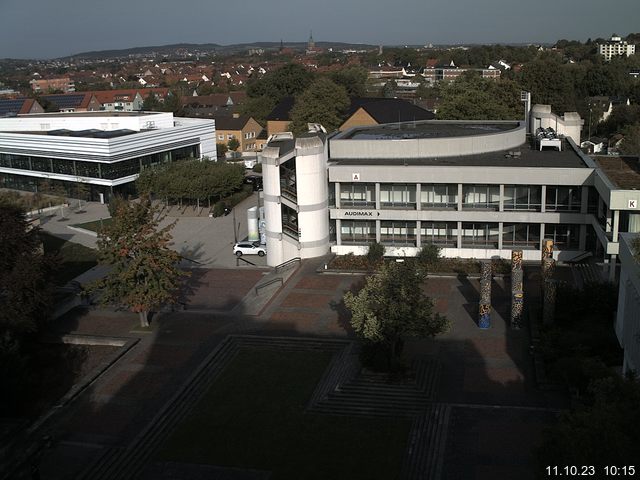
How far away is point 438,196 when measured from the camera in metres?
39.1

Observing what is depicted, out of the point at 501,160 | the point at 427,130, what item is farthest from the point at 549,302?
the point at 427,130

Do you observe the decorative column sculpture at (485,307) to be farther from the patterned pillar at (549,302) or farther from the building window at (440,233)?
the building window at (440,233)

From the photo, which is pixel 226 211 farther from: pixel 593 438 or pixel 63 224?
pixel 593 438

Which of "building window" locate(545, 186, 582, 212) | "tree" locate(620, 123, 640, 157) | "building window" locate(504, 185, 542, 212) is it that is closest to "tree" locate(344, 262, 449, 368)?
"building window" locate(504, 185, 542, 212)

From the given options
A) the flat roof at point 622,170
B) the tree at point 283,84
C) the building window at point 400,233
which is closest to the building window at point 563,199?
the flat roof at point 622,170

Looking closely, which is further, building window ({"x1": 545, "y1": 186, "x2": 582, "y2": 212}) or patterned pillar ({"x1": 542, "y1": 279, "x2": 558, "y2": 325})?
building window ({"x1": 545, "y1": 186, "x2": 582, "y2": 212})

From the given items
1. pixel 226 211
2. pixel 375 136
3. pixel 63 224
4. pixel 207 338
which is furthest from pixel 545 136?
pixel 63 224

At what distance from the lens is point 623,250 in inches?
927

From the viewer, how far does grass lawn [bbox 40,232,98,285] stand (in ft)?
132

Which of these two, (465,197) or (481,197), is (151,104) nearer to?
(465,197)

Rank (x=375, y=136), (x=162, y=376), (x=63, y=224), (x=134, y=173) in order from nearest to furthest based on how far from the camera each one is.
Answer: (x=162, y=376), (x=375, y=136), (x=63, y=224), (x=134, y=173)

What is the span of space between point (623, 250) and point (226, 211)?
3601 centimetres

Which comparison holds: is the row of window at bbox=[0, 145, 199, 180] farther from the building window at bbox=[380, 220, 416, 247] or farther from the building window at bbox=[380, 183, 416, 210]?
the building window at bbox=[380, 220, 416, 247]

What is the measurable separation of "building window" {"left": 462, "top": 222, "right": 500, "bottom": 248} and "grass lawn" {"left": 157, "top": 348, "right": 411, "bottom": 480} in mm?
16302
